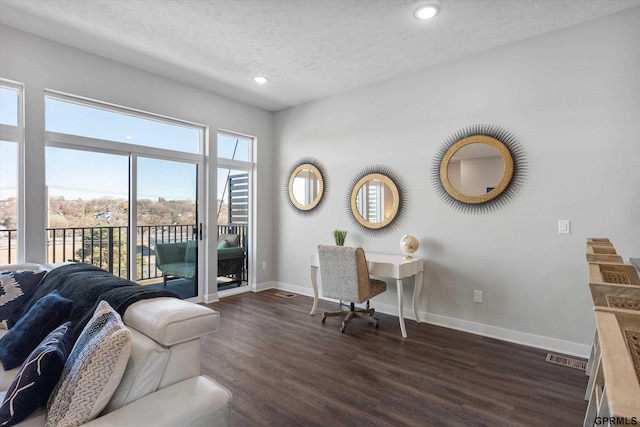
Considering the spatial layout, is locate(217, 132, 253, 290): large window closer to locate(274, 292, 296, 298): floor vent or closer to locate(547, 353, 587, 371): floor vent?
locate(274, 292, 296, 298): floor vent

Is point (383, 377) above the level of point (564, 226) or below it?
below

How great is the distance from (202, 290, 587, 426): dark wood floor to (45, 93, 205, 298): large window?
1.42 m

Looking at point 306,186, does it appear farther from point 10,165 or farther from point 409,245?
point 10,165

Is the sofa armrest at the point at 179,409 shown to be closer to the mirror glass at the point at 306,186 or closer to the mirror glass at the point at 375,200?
the mirror glass at the point at 375,200

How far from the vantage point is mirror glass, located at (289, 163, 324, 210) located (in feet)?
15.1

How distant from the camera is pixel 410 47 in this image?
10.2ft

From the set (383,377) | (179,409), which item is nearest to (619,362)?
(179,409)

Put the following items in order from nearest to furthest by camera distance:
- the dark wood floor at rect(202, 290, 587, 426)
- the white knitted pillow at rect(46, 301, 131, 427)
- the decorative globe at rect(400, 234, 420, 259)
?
the white knitted pillow at rect(46, 301, 131, 427) < the dark wood floor at rect(202, 290, 587, 426) < the decorative globe at rect(400, 234, 420, 259)

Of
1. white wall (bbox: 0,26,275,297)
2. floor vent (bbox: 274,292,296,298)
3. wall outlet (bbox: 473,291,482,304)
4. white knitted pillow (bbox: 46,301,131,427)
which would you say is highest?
white wall (bbox: 0,26,275,297)

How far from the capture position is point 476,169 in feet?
10.7

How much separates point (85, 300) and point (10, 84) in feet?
8.24

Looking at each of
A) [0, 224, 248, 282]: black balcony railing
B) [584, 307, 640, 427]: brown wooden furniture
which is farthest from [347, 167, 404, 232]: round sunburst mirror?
[584, 307, 640, 427]: brown wooden furniture

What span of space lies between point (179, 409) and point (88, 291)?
0.99 meters

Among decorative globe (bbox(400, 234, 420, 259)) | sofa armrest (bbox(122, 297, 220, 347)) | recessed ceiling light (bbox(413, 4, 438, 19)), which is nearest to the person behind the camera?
sofa armrest (bbox(122, 297, 220, 347))
